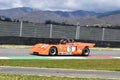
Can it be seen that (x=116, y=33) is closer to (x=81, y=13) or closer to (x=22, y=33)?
(x=22, y=33)

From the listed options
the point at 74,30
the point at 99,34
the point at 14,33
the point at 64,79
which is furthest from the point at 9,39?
the point at 64,79

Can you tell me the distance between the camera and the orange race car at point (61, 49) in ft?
76.7

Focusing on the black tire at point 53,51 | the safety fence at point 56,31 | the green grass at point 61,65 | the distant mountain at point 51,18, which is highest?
the distant mountain at point 51,18

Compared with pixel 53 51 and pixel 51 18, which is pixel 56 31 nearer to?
pixel 53 51

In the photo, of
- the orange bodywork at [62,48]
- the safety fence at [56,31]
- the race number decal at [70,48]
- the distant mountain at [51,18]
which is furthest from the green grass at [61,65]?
the distant mountain at [51,18]

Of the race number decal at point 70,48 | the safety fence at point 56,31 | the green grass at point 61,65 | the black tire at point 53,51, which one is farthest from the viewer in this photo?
the safety fence at point 56,31

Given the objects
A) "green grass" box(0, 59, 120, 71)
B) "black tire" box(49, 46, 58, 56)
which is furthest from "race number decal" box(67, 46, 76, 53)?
"green grass" box(0, 59, 120, 71)

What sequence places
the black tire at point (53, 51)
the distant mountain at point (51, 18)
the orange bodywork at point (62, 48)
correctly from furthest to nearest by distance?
the distant mountain at point (51, 18), the black tire at point (53, 51), the orange bodywork at point (62, 48)

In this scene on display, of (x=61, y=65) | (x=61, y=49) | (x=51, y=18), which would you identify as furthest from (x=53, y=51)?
(x=51, y=18)

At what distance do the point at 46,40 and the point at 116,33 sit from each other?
7765 mm

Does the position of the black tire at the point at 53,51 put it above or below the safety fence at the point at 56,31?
below

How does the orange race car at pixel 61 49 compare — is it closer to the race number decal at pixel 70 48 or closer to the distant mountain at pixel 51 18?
the race number decal at pixel 70 48

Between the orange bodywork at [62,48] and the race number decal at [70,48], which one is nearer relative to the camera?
the orange bodywork at [62,48]

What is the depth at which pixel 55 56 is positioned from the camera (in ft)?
76.8
